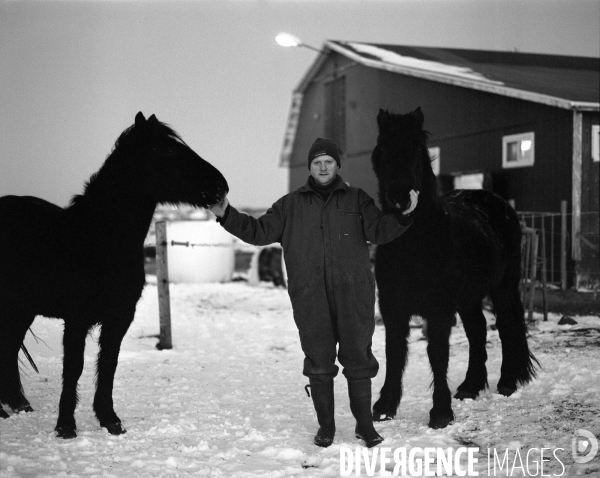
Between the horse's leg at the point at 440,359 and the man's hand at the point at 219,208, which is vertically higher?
the man's hand at the point at 219,208

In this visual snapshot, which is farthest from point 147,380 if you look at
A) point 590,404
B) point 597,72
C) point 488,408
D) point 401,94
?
point 597,72

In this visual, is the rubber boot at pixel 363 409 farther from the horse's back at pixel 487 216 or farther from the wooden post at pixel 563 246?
the wooden post at pixel 563 246

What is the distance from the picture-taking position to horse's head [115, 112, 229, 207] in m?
3.72

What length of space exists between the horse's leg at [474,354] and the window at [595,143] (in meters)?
6.14

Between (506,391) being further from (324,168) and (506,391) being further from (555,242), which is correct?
(555,242)

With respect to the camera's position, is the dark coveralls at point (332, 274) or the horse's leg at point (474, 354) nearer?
the dark coveralls at point (332, 274)

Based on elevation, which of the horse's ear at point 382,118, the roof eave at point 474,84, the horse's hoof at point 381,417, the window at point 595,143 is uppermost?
the roof eave at point 474,84

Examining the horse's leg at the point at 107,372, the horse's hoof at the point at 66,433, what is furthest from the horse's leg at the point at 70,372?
the horse's leg at the point at 107,372

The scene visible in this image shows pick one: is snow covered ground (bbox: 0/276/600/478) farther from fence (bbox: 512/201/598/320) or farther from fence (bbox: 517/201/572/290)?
fence (bbox: 517/201/572/290)

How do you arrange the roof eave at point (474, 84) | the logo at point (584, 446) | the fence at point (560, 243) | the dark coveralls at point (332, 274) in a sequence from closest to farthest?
the logo at point (584, 446)
the dark coveralls at point (332, 274)
the roof eave at point (474, 84)
the fence at point (560, 243)

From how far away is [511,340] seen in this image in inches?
199

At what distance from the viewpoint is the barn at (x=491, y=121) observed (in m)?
9.87

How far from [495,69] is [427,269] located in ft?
40.8

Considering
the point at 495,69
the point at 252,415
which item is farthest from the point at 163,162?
the point at 495,69
